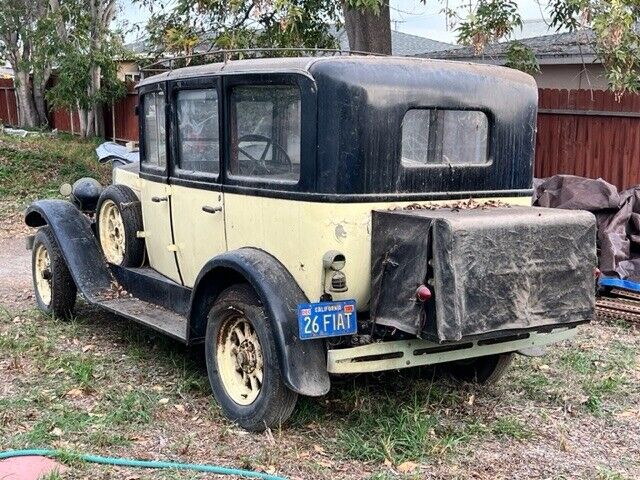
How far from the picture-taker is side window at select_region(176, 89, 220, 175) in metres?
5.17

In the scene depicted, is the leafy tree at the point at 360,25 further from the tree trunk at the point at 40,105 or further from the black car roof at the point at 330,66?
the tree trunk at the point at 40,105

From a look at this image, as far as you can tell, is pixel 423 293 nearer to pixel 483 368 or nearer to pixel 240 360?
pixel 240 360

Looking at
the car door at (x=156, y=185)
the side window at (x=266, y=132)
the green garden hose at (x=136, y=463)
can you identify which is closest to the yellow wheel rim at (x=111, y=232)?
the car door at (x=156, y=185)

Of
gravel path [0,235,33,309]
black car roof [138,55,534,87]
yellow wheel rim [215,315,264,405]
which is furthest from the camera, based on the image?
gravel path [0,235,33,309]

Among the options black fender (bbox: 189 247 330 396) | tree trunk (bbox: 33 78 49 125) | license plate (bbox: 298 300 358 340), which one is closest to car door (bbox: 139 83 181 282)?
black fender (bbox: 189 247 330 396)

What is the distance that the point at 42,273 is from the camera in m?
7.03

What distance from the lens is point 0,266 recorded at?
9938 millimetres

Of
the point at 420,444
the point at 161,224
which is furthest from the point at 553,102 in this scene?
the point at 420,444

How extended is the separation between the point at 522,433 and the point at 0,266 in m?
7.22

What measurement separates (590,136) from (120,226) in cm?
573

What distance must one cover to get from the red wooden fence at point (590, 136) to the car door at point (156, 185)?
5.44m

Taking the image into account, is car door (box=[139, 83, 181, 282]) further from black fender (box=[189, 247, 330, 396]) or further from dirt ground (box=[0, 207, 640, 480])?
black fender (box=[189, 247, 330, 396])

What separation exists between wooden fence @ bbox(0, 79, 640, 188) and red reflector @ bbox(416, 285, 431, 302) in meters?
5.87

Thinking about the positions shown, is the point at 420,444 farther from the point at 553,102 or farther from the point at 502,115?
the point at 553,102
